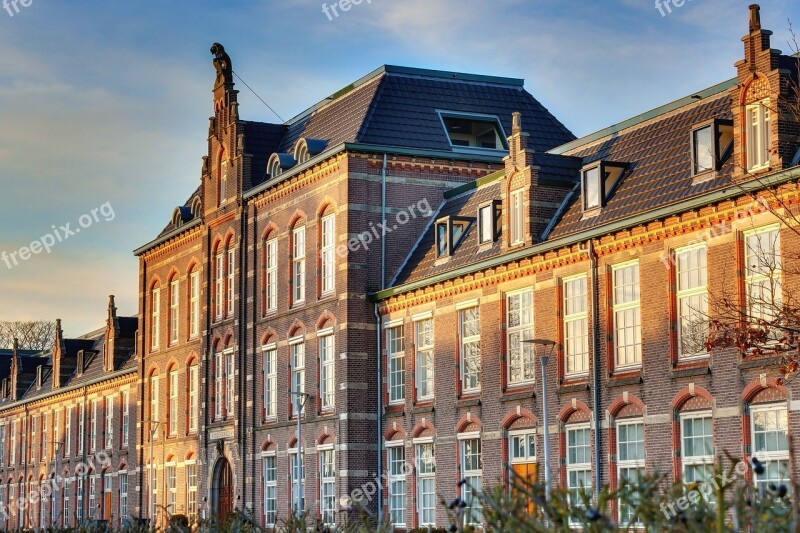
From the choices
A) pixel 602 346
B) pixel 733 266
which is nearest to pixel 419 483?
pixel 602 346

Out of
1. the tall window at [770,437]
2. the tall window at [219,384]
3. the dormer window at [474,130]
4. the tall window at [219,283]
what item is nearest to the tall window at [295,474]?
the tall window at [219,384]

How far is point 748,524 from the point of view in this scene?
337 inches

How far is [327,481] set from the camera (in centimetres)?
4441

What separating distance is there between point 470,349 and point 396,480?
556 cm

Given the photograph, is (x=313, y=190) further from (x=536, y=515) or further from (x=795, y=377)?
(x=536, y=515)

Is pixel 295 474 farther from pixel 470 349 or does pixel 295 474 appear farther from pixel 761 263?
pixel 761 263

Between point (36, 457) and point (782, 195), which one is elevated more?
point (782, 195)

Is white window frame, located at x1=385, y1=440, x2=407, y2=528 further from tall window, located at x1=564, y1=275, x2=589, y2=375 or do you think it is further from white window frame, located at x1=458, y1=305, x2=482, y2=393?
tall window, located at x1=564, y1=275, x2=589, y2=375

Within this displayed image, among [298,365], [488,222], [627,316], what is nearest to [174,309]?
[298,365]

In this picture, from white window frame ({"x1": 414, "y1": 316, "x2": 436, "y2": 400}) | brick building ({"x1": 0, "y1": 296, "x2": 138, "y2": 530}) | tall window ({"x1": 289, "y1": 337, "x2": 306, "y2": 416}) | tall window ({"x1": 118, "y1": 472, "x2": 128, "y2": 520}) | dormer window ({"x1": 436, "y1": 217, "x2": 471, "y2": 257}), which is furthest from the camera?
brick building ({"x1": 0, "y1": 296, "x2": 138, "y2": 530})

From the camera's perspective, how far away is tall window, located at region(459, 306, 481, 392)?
39.1m

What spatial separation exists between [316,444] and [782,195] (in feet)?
70.2

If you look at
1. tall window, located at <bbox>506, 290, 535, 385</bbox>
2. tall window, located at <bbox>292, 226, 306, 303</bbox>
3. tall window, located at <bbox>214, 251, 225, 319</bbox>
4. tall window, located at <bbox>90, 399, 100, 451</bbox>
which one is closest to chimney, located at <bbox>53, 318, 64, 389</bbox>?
tall window, located at <bbox>90, 399, 100, 451</bbox>

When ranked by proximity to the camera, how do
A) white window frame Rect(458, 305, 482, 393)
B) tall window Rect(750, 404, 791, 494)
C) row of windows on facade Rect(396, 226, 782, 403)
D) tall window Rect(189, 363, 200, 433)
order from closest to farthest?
tall window Rect(750, 404, 791, 494)
row of windows on facade Rect(396, 226, 782, 403)
white window frame Rect(458, 305, 482, 393)
tall window Rect(189, 363, 200, 433)
